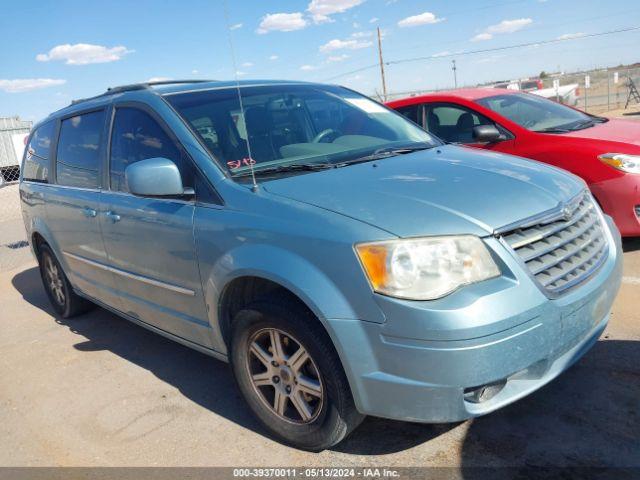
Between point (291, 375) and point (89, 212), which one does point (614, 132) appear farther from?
point (89, 212)

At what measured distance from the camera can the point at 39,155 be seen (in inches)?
201

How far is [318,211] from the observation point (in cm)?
251

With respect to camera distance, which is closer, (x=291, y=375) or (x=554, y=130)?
(x=291, y=375)

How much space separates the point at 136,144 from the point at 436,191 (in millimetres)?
1982

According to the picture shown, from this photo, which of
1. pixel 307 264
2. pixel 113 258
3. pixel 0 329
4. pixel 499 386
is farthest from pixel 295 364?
pixel 0 329

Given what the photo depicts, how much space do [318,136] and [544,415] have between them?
2.02 metres

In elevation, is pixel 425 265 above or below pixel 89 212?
below

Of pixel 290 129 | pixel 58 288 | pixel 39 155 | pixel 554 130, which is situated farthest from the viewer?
pixel 554 130

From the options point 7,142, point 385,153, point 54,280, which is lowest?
point 54,280

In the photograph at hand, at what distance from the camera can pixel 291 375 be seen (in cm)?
274

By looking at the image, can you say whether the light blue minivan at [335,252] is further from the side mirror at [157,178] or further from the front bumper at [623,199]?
the front bumper at [623,199]

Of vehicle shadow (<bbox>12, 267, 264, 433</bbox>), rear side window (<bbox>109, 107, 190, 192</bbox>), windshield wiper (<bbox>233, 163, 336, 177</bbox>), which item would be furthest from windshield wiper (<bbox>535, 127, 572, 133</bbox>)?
vehicle shadow (<bbox>12, 267, 264, 433</bbox>)

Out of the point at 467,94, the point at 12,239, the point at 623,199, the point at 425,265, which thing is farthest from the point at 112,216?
the point at 12,239

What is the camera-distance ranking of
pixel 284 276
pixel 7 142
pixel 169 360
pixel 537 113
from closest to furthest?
pixel 284 276 → pixel 169 360 → pixel 537 113 → pixel 7 142
